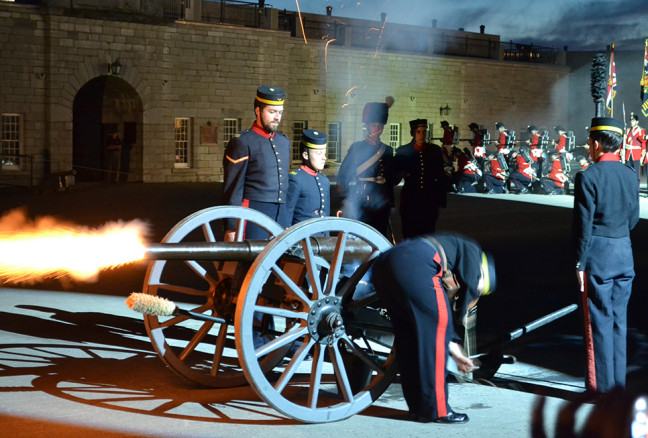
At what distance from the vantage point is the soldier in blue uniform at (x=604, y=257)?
524 centimetres

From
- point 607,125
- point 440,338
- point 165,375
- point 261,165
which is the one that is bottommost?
point 165,375

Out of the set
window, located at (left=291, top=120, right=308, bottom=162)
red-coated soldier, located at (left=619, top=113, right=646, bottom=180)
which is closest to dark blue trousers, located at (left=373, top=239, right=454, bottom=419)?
red-coated soldier, located at (left=619, top=113, right=646, bottom=180)

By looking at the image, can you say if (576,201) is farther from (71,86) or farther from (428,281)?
(71,86)

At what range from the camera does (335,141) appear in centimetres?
3841

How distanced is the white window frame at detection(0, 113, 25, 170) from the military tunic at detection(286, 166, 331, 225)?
2349cm

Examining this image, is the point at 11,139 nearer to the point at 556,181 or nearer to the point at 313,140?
the point at 556,181

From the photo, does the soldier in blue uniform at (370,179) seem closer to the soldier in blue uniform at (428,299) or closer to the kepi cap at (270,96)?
the kepi cap at (270,96)

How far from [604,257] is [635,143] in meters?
17.0

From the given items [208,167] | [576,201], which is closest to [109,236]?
[576,201]

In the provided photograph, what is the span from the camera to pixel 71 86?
29422 mm

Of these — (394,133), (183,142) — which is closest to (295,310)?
(183,142)

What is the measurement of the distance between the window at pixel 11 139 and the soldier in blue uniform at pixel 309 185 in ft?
77.3

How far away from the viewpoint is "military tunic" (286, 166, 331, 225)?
6.64 meters

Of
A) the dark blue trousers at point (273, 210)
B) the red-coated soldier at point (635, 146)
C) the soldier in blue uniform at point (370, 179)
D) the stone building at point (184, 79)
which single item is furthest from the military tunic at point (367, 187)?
the stone building at point (184, 79)
